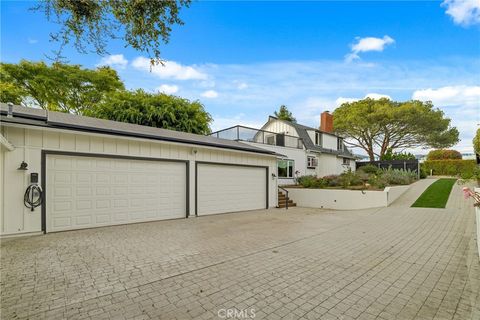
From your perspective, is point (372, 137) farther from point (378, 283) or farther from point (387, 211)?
point (378, 283)

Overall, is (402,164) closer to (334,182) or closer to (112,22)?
(334,182)

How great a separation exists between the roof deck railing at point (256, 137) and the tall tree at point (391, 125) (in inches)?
540

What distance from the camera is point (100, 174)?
24.6 feet

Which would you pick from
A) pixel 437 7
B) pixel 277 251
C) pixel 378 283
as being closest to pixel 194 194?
pixel 277 251

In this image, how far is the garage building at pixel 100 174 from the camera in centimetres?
622

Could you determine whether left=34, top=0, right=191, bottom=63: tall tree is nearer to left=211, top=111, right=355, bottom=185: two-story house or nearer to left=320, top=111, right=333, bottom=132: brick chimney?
left=211, top=111, right=355, bottom=185: two-story house

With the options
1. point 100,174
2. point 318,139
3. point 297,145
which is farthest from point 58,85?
point 318,139

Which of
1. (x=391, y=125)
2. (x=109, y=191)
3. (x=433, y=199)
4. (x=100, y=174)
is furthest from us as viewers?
(x=391, y=125)

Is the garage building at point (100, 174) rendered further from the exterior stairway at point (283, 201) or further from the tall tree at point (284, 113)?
the tall tree at point (284, 113)

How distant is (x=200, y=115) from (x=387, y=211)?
16.4 m

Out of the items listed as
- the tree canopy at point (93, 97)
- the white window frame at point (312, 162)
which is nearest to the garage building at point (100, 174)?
the white window frame at point (312, 162)

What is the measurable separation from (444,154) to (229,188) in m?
31.1

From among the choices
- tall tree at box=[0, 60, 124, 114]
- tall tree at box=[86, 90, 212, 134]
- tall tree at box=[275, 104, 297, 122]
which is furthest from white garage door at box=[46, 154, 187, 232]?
tall tree at box=[275, 104, 297, 122]

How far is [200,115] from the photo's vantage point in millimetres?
21797
